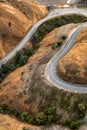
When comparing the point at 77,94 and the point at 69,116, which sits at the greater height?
the point at 77,94

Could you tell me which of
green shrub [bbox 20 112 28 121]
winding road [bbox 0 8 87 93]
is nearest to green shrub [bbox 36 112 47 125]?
green shrub [bbox 20 112 28 121]

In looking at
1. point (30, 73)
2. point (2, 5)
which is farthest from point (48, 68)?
point (2, 5)

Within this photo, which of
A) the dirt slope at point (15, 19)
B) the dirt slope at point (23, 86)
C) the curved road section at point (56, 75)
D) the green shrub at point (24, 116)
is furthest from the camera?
the dirt slope at point (15, 19)

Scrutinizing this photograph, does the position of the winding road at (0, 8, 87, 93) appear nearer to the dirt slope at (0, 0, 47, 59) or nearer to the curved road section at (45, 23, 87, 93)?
the curved road section at (45, 23, 87, 93)

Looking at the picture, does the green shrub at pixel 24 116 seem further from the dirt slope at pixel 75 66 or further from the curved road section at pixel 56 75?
the dirt slope at pixel 75 66

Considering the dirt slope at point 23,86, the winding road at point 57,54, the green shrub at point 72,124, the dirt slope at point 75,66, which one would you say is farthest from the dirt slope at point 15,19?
the green shrub at point 72,124

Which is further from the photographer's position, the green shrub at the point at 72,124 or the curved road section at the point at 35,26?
the curved road section at the point at 35,26

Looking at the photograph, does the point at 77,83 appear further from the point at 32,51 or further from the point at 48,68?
the point at 32,51
